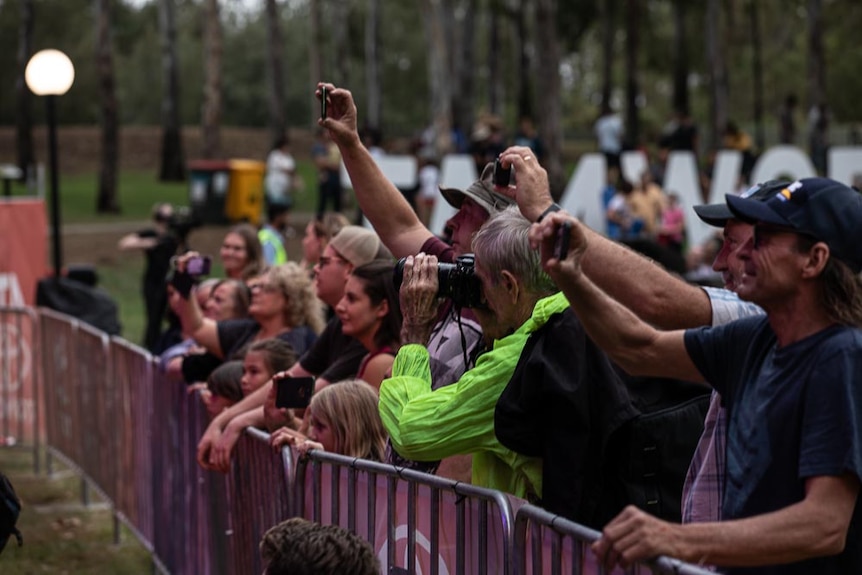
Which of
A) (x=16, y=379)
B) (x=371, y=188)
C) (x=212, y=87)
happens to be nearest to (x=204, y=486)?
(x=371, y=188)

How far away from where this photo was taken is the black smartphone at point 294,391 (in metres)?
5.41

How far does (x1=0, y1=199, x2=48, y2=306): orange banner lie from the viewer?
15.2 m

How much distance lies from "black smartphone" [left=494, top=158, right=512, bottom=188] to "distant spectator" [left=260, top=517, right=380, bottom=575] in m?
1.41

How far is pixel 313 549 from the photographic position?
3688mm

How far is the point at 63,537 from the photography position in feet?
32.9

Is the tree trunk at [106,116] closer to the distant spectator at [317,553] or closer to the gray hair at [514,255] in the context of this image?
the gray hair at [514,255]

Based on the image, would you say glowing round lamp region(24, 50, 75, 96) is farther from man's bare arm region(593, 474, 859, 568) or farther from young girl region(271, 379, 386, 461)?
man's bare arm region(593, 474, 859, 568)

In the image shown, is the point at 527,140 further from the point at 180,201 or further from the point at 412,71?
the point at 412,71

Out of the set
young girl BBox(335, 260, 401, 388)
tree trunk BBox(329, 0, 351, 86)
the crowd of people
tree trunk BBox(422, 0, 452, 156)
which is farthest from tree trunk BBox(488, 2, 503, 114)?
the crowd of people

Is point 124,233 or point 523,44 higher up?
point 523,44

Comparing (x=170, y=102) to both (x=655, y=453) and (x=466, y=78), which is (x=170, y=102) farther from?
(x=655, y=453)

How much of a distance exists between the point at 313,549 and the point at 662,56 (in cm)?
6700

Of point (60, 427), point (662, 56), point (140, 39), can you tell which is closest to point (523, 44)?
point (662, 56)

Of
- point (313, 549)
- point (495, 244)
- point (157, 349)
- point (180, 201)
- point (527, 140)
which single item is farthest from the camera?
point (180, 201)
